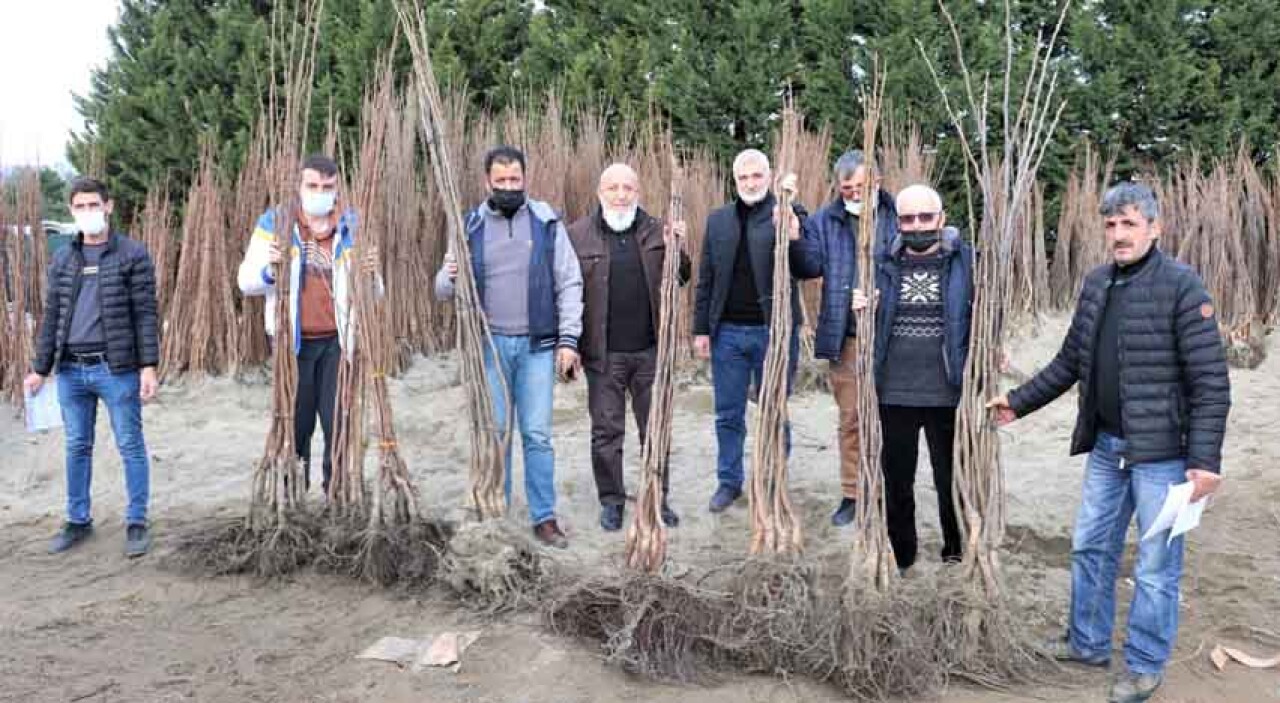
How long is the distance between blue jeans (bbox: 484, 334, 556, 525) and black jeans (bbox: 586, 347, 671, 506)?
0.20m

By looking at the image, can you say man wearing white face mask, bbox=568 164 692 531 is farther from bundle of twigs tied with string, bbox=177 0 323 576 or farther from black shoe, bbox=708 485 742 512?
bundle of twigs tied with string, bbox=177 0 323 576

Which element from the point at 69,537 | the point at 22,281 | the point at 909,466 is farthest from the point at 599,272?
the point at 22,281

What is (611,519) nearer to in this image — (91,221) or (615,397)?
(615,397)

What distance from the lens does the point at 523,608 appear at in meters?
3.00

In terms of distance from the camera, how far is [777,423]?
3035 mm

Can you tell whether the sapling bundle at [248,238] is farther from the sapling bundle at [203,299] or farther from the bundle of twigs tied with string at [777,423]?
the bundle of twigs tied with string at [777,423]

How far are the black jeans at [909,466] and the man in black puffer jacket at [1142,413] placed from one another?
47cm

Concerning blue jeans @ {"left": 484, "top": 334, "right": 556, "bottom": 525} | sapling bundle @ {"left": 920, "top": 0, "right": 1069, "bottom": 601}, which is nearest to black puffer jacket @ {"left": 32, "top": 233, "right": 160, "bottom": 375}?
blue jeans @ {"left": 484, "top": 334, "right": 556, "bottom": 525}

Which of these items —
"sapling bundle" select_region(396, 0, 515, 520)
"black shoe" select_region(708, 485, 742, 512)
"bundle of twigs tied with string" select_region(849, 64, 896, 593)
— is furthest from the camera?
"black shoe" select_region(708, 485, 742, 512)

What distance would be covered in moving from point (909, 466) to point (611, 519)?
113 cm

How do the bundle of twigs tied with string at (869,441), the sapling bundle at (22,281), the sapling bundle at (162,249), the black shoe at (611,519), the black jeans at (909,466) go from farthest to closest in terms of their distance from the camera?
1. the sapling bundle at (162,249)
2. the sapling bundle at (22,281)
3. the black shoe at (611,519)
4. the black jeans at (909,466)
5. the bundle of twigs tied with string at (869,441)

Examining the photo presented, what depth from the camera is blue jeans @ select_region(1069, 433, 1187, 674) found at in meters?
2.48

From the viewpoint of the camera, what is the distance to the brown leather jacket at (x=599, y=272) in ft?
11.6

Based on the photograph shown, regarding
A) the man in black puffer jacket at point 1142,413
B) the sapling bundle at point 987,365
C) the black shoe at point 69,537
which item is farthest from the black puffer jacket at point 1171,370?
the black shoe at point 69,537
